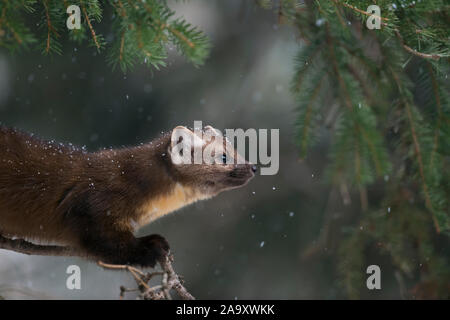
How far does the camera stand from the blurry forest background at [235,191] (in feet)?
13.8

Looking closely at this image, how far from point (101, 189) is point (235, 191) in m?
2.20

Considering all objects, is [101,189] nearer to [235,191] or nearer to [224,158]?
[224,158]

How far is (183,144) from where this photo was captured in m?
2.75

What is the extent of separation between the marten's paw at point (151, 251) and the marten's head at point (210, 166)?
42 centimetres

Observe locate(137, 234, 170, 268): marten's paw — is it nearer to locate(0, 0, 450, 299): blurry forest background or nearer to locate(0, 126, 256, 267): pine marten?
locate(0, 126, 256, 267): pine marten

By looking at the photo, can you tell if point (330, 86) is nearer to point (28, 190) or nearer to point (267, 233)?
point (28, 190)

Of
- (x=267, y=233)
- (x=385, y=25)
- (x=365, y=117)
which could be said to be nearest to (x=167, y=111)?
(x=267, y=233)

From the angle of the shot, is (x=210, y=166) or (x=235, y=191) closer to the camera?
(x=210, y=166)

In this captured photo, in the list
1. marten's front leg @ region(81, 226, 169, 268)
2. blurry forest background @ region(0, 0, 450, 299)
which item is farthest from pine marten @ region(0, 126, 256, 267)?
blurry forest background @ region(0, 0, 450, 299)

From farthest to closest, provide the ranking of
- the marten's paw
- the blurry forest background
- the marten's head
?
the blurry forest background → the marten's head → the marten's paw

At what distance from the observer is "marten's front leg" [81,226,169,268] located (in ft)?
8.14

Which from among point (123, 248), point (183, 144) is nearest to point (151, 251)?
point (123, 248)

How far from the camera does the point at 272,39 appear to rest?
4875mm
